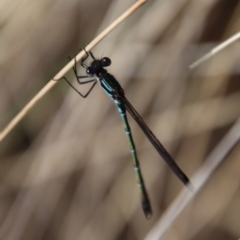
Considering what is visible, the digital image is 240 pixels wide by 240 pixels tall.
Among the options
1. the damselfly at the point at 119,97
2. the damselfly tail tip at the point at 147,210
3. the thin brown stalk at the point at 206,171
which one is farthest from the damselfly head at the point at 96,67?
the damselfly tail tip at the point at 147,210

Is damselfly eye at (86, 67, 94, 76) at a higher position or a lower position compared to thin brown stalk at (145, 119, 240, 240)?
higher

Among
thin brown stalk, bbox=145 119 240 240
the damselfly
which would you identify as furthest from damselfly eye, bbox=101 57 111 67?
thin brown stalk, bbox=145 119 240 240

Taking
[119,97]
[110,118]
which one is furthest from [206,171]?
[110,118]

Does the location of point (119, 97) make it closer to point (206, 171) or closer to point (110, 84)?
point (110, 84)

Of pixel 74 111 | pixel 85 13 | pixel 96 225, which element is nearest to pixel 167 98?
pixel 74 111

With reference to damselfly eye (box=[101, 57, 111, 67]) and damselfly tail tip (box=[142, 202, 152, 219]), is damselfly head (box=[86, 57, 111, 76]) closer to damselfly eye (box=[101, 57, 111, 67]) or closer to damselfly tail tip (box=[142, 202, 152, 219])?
damselfly eye (box=[101, 57, 111, 67])

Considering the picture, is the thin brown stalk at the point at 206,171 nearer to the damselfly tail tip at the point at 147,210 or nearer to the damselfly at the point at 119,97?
the damselfly at the point at 119,97

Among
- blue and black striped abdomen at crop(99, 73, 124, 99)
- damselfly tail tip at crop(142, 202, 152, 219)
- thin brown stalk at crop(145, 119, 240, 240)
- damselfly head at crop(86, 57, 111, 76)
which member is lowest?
damselfly tail tip at crop(142, 202, 152, 219)

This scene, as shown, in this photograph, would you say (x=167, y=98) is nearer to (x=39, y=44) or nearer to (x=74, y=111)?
(x=74, y=111)

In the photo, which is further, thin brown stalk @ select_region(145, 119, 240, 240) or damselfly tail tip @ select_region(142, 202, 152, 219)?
damselfly tail tip @ select_region(142, 202, 152, 219)
